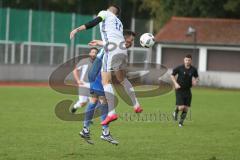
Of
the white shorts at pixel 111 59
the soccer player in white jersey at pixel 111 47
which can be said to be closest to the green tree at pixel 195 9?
the white shorts at pixel 111 59

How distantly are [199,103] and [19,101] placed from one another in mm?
8273

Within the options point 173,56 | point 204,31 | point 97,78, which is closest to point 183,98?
point 97,78

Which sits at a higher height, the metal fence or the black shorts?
the metal fence

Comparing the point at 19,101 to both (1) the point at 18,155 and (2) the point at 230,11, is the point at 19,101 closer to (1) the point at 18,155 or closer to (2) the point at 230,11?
(1) the point at 18,155

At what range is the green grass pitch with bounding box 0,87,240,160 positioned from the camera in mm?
12703

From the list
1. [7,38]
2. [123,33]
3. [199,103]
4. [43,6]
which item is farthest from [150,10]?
[123,33]

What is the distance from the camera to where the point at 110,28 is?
1332 cm

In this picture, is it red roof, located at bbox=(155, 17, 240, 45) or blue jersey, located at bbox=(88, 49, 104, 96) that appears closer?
blue jersey, located at bbox=(88, 49, 104, 96)

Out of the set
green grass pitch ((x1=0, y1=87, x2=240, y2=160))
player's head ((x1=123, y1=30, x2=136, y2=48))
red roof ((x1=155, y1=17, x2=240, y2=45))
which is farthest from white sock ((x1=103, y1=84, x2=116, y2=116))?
red roof ((x1=155, y1=17, x2=240, y2=45))

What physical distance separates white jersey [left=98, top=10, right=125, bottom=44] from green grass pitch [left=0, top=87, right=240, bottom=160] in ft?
7.20

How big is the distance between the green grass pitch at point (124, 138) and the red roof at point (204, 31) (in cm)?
2792

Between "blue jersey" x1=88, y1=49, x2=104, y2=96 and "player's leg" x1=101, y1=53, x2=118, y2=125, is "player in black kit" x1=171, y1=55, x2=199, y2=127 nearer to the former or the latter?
"blue jersey" x1=88, y1=49, x2=104, y2=96

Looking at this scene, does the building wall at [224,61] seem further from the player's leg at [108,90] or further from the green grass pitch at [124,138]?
the player's leg at [108,90]

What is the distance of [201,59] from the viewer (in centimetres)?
5288
